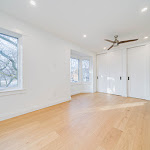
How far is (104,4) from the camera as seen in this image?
1.65 meters

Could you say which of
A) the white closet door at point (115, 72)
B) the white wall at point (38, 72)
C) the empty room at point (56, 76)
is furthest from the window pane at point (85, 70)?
the white wall at point (38, 72)

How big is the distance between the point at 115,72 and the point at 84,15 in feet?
11.3

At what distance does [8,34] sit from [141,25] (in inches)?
153

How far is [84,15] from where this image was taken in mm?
1969

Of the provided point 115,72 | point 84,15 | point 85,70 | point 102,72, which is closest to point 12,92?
point 84,15

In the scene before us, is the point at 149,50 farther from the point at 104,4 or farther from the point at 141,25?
the point at 104,4

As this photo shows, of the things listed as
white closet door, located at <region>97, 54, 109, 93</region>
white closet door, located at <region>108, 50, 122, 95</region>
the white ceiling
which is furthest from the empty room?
white closet door, located at <region>97, 54, 109, 93</region>

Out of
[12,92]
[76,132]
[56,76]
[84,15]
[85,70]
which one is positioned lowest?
[76,132]

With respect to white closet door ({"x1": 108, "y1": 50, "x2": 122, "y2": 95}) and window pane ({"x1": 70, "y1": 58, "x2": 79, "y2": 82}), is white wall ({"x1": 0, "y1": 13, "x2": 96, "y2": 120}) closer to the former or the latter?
window pane ({"x1": 70, "y1": 58, "x2": 79, "y2": 82})

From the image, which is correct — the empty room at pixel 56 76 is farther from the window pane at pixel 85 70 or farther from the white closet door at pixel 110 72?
the window pane at pixel 85 70

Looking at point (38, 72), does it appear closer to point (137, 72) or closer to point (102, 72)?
point (102, 72)

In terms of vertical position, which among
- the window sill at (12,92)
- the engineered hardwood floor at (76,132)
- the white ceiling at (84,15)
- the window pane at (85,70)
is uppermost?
the white ceiling at (84,15)

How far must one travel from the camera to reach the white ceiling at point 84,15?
1.64 metres

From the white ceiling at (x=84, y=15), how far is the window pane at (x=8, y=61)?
70 centimetres
